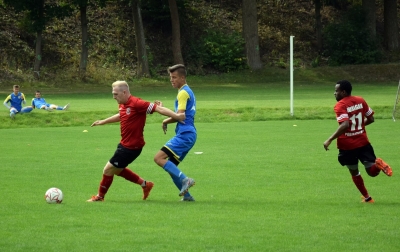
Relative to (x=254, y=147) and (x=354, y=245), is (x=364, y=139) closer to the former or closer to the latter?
(x=354, y=245)

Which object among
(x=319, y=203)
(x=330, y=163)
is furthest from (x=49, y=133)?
(x=319, y=203)

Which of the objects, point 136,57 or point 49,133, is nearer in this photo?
point 49,133

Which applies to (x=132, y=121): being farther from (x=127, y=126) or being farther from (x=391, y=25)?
(x=391, y=25)

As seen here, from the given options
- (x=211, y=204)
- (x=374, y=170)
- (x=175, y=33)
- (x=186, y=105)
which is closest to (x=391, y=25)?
(x=175, y=33)

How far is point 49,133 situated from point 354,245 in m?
17.1

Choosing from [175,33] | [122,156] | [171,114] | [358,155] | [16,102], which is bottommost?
[16,102]

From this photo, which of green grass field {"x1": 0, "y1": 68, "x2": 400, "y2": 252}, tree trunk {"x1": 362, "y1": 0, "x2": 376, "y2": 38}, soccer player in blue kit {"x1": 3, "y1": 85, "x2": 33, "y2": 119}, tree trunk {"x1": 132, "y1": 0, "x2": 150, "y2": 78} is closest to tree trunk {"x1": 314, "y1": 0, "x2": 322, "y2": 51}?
tree trunk {"x1": 362, "y1": 0, "x2": 376, "y2": 38}

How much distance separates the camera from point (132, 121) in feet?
33.3

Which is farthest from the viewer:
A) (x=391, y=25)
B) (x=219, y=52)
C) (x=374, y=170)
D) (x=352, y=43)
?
(x=391, y=25)

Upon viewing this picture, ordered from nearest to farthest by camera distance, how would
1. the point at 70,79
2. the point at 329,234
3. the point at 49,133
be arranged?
the point at 329,234 < the point at 49,133 < the point at 70,79

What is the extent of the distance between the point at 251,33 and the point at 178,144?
38893 mm

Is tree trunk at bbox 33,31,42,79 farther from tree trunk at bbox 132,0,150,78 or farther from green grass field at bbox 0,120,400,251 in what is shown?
green grass field at bbox 0,120,400,251

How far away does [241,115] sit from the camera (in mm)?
28047

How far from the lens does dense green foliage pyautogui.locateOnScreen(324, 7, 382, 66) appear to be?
164ft
